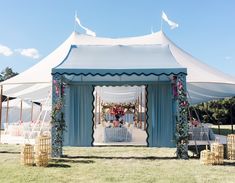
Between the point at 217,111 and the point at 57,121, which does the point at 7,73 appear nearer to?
the point at 217,111

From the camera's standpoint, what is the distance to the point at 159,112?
1227cm

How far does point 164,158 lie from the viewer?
9203mm

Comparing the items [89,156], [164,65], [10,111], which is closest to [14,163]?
[89,156]

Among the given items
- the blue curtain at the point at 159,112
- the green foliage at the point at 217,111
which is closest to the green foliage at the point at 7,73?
the green foliage at the point at 217,111

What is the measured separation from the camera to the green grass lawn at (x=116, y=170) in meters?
6.48

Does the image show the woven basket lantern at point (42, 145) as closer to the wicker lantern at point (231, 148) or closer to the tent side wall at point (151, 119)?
the tent side wall at point (151, 119)

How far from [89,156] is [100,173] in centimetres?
254

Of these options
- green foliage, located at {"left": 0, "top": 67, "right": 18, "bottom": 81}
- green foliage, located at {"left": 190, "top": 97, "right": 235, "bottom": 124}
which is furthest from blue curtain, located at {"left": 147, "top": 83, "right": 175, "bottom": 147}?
green foliage, located at {"left": 0, "top": 67, "right": 18, "bottom": 81}

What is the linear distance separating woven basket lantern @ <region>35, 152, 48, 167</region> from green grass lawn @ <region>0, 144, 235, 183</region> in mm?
135

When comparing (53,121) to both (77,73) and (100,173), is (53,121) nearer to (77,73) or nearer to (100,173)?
(77,73)

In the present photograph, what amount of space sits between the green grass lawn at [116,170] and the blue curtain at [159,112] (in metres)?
2.44

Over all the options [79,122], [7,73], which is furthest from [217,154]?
[7,73]

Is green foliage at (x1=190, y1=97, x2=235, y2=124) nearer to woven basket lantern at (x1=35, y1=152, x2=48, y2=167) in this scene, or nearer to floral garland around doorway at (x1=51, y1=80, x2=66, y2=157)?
floral garland around doorway at (x1=51, y1=80, x2=66, y2=157)

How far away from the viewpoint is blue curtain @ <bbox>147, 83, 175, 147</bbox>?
40.1 ft
